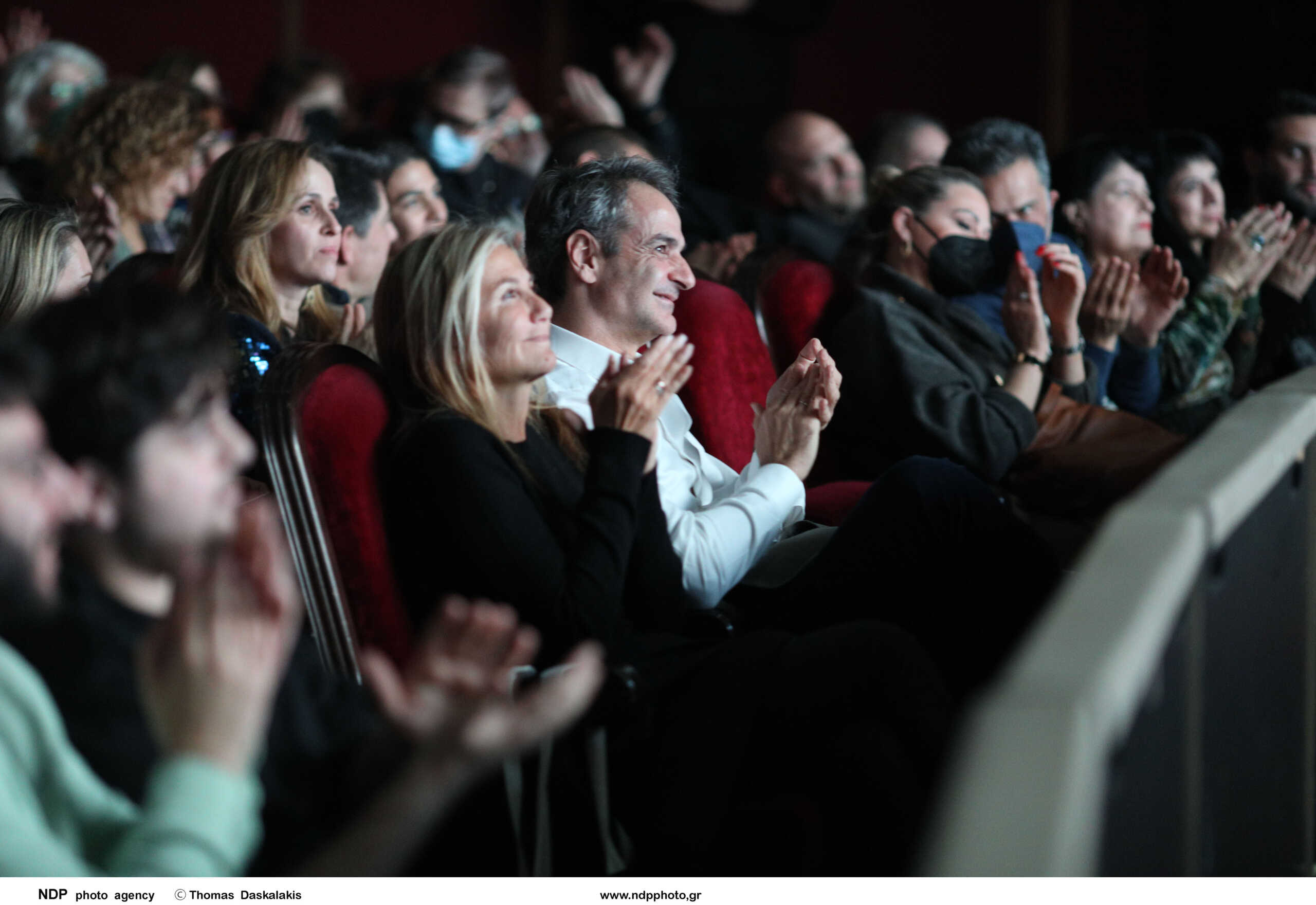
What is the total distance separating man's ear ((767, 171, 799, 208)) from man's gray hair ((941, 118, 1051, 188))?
0.89m

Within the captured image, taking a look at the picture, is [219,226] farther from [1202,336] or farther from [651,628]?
[1202,336]

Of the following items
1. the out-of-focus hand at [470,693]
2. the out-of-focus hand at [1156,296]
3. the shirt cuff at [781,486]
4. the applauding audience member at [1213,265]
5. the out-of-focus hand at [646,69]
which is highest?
the out-of-focus hand at [470,693]

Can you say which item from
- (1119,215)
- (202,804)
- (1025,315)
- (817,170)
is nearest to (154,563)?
(202,804)

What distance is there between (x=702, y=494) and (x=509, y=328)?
18.3 inches

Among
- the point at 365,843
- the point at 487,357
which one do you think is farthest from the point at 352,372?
the point at 365,843

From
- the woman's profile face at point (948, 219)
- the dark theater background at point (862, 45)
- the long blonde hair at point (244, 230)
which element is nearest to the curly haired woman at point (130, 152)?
the long blonde hair at point (244, 230)

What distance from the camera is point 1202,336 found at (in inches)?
114

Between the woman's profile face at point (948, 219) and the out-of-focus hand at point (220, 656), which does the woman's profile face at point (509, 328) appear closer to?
the out-of-focus hand at point (220, 656)

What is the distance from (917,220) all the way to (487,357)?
3.96 feet

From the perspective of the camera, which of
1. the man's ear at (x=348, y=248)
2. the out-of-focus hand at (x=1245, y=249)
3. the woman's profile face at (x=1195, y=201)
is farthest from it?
the woman's profile face at (x=1195, y=201)

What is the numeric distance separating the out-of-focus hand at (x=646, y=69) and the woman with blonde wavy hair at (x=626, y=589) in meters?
2.62

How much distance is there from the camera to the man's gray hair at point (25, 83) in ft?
11.0

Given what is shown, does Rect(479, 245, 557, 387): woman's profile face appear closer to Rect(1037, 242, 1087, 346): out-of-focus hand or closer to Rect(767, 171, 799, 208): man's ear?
Rect(1037, 242, 1087, 346): out-of-focus hand

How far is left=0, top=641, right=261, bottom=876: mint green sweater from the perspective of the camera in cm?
75
